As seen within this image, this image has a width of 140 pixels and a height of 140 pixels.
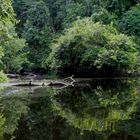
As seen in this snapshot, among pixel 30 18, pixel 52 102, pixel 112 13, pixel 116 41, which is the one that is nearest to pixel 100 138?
pixel 52 102

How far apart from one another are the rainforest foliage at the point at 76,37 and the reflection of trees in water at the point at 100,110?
8186mm

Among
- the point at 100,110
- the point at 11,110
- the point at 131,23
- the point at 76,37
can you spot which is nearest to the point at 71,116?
the point at 100,110

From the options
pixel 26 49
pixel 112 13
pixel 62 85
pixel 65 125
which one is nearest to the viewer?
pixel 65 125

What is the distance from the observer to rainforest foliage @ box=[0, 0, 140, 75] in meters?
46.9

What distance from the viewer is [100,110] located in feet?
68.6

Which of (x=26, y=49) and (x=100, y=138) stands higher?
(x=100, y=138)

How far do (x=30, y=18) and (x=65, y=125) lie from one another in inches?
2085

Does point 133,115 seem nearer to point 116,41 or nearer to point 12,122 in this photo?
point 12,122

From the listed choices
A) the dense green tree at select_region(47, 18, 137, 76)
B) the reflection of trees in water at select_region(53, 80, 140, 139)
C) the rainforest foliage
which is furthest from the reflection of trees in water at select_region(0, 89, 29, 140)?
the dense green tree at select_region(47, 18, 137, 76)

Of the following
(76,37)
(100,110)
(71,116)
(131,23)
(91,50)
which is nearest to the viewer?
(71,116)

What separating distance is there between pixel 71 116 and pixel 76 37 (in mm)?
29623

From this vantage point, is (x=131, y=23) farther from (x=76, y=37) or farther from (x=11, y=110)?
(x=11, y=110)

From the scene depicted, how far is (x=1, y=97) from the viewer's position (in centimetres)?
2881

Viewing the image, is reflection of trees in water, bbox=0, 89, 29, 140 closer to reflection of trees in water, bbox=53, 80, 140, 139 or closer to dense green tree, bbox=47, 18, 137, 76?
reflection of trees in water, bbox=53, 80, 140, 139
